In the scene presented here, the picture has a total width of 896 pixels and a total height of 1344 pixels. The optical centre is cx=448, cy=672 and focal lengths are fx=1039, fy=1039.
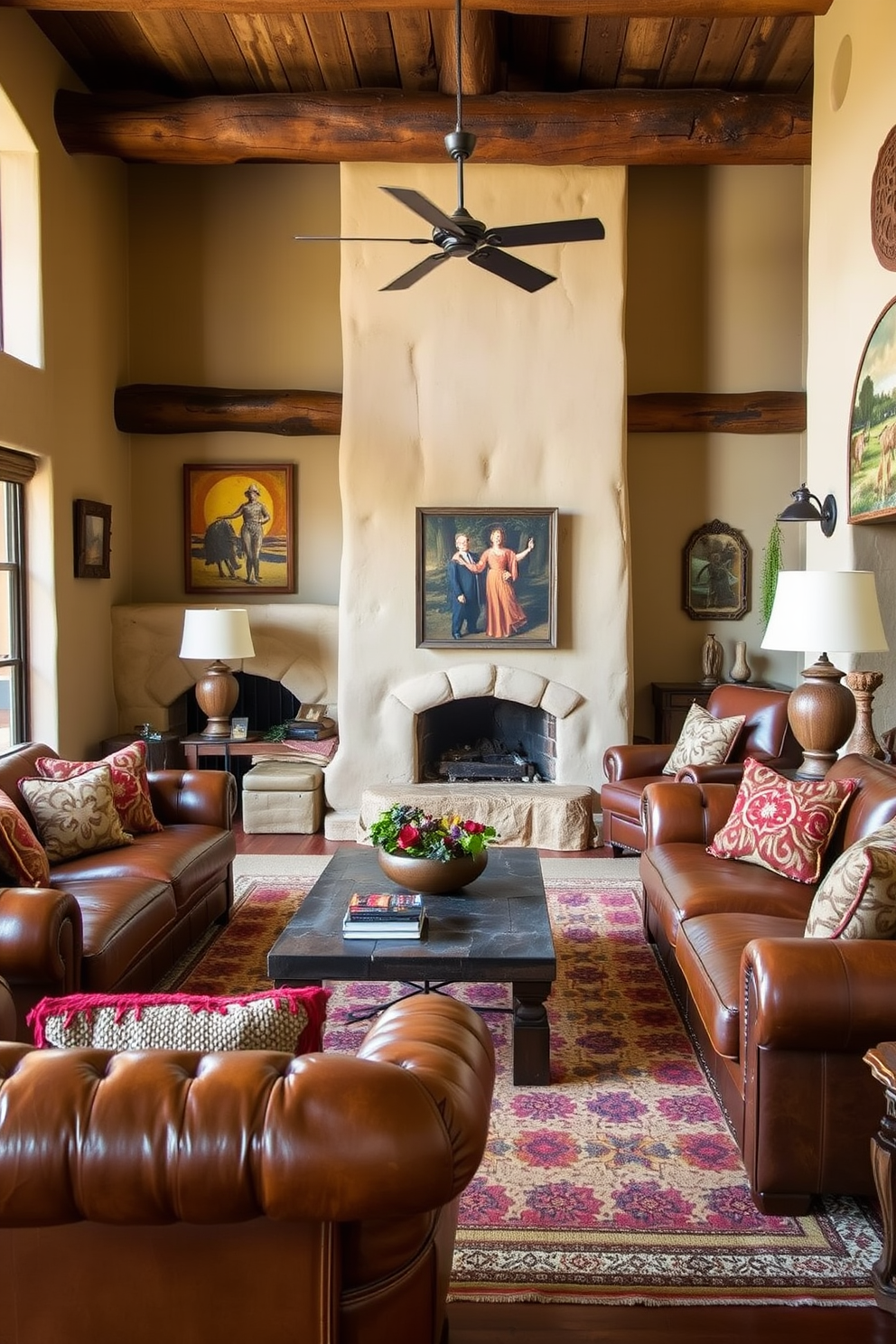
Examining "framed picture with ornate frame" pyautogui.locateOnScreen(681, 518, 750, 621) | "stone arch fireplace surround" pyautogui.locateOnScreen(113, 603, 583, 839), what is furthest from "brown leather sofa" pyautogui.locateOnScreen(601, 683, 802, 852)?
"framed picture with ornate frame" pyautogui.locateOnScreen(681, 518, 750, 621)

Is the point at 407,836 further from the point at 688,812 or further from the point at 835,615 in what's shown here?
the point at 835,615

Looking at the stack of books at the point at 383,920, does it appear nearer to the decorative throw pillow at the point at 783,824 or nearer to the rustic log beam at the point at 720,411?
the decorative throw pillow at the point at 783,824

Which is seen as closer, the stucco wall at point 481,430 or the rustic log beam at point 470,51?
the rustic log beam at point 470,51

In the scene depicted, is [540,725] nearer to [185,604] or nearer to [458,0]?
[185,604]

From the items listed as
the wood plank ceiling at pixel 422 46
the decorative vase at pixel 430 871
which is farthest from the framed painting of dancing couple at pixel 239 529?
the decorative vase at pixel 430 871

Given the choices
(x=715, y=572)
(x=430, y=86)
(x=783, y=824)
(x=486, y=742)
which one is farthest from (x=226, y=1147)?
(x=430, y=86)

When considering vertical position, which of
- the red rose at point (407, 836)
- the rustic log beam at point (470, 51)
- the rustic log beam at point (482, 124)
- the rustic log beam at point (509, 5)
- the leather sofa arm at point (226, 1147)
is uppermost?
the rustic log beam at point (470, 51)

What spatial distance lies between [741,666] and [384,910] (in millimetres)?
4539

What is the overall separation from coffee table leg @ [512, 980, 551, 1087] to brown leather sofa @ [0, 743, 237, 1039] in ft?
4.32

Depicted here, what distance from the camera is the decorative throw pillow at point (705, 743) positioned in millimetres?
5734

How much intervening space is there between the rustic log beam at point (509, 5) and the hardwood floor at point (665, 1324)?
17.9ft

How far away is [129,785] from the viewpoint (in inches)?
177

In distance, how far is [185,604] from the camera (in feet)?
24.3

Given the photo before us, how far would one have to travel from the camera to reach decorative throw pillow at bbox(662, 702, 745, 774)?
573cm
